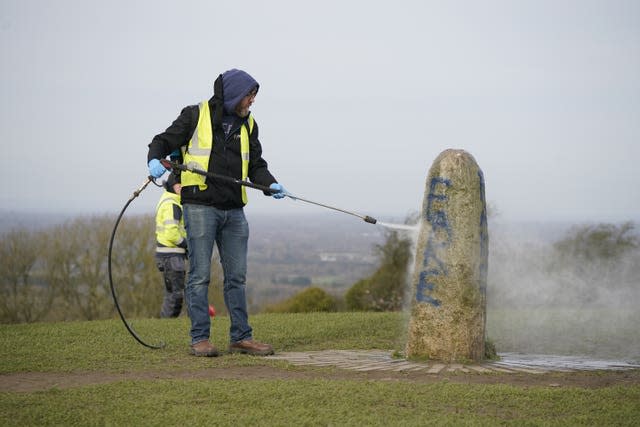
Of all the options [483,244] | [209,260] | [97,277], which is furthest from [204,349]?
[97,277]

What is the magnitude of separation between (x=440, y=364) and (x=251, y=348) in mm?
1948

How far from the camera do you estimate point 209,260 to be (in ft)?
26.9

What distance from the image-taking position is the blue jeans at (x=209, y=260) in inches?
317

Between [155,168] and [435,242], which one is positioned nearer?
[435,242]

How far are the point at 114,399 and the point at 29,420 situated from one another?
2.26 ft

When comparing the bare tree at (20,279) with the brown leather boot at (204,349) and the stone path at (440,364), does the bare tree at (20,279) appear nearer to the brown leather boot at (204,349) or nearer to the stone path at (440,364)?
the brown leather boot at (204,349)

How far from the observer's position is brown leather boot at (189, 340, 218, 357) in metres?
7.88

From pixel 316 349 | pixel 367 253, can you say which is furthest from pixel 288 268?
pixel 316 349

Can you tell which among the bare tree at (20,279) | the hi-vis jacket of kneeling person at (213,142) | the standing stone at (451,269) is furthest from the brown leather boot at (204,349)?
the bare tree at (20,279)

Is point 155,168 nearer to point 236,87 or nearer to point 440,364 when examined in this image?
point 236,87

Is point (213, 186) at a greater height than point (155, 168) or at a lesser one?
lesser

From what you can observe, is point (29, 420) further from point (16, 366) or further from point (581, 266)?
point (581, 266)

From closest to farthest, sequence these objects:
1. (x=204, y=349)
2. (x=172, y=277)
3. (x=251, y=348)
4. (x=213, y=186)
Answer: (x=204, y=349), (x=213, y=186), (x=251, y=348), (x=172, y=277)

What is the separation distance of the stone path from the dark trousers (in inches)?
163
